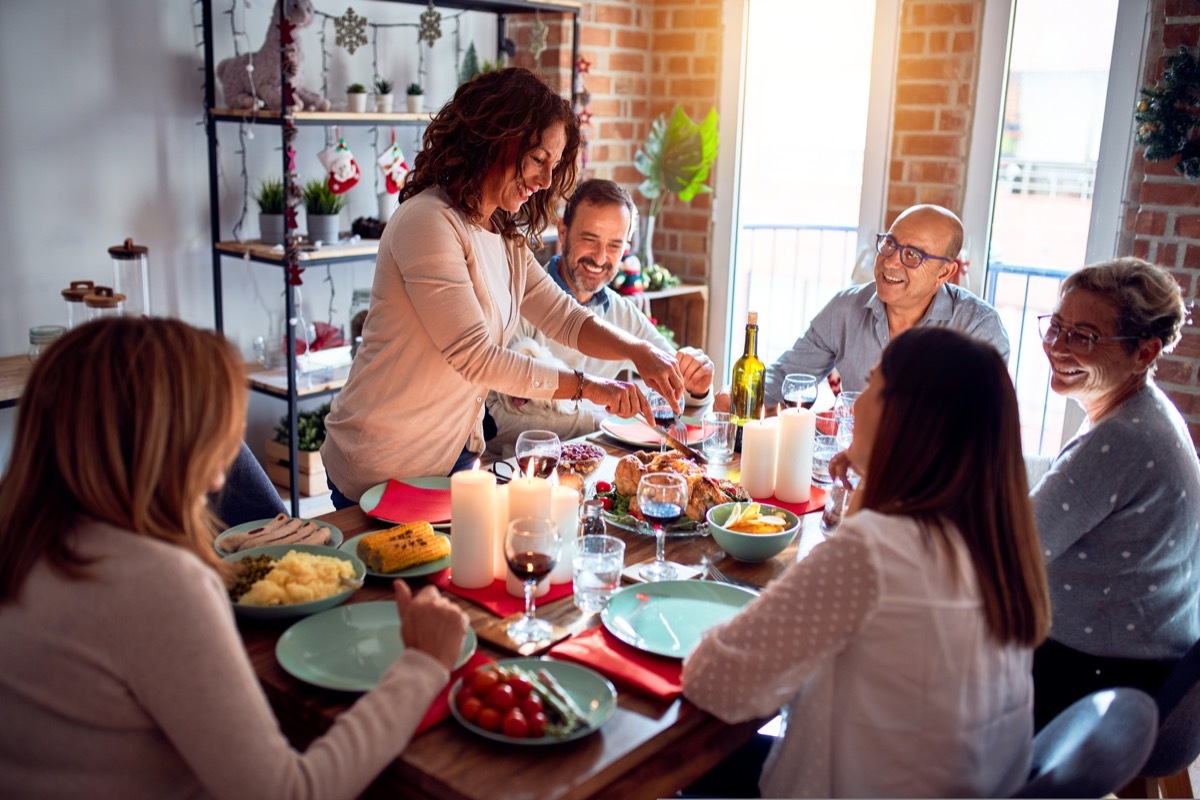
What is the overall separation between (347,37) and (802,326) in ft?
7.75

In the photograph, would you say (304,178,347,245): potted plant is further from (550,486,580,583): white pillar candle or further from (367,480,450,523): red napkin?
(550,486,580,583): white pillar candle

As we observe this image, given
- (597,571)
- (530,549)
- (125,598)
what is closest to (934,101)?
(597,571)

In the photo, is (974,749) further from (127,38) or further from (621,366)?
(127,38)

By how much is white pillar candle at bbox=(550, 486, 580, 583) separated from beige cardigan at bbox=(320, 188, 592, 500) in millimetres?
485

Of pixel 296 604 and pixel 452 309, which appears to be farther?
pixel 452 309

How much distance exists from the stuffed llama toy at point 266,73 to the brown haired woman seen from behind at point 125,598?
2390mm

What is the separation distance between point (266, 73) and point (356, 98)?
1.15ft

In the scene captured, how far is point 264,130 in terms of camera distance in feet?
12.2

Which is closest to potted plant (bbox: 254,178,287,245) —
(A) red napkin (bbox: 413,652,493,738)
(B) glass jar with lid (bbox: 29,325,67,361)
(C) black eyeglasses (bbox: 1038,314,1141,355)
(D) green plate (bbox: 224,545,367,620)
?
(B) glass jar with lid (bbox: 29,325,67,361)

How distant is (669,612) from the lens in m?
Answer: 1.67

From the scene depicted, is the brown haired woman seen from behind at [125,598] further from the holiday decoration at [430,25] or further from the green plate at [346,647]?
the holiday decoration at [430,25]

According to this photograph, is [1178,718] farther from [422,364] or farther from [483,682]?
[422,364]

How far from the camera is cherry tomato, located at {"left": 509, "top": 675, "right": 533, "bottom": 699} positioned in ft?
4.47

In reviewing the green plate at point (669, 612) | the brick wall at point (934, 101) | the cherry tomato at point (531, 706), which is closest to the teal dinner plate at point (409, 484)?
the green plate at point (669, 612)
